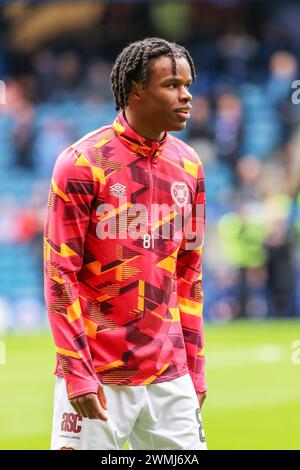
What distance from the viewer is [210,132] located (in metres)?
18.5

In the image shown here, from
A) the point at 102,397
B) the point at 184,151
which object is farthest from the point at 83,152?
the point at 102,397

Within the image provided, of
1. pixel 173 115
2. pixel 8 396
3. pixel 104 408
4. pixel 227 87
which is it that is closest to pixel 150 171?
pixel 173 115

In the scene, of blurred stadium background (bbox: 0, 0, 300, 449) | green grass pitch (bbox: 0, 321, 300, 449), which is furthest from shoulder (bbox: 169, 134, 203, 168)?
blurred stadium background (bbox: 0, 0, 300, 449)

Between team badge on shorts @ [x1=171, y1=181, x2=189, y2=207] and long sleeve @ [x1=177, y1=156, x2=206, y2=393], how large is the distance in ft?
0.34

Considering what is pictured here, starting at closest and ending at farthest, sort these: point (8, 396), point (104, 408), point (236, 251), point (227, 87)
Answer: point (104, 408), point (8, 396), point (236, 251), point (227, 87)

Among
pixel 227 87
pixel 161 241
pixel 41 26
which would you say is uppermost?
pixel 41 26

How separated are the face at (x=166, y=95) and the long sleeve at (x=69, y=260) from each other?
34 cm

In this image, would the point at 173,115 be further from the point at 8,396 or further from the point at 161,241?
the point at 8,396

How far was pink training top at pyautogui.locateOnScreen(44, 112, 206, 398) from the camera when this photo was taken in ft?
13.3

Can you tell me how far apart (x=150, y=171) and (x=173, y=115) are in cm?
22

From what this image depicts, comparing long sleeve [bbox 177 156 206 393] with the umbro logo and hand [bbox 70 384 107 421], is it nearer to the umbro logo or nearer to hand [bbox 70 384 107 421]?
the umbro logo

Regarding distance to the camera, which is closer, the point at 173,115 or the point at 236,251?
the point at 173,115

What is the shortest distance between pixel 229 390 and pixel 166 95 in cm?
660
